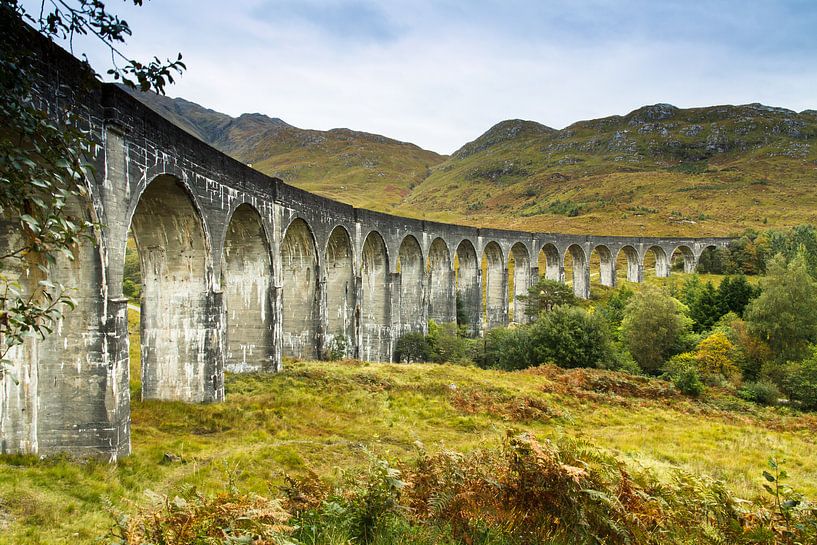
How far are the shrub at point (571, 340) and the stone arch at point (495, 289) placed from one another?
13.8 metres

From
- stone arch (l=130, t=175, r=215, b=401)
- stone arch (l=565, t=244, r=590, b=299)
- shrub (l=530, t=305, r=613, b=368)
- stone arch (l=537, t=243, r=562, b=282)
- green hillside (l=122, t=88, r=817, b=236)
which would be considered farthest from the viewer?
green hillside (l=122, t=88, r=817, b=236)

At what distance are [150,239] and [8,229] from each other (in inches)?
202

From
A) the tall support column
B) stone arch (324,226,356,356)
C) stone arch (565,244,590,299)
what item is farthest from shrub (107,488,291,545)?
stone arch (565,244,590,299)

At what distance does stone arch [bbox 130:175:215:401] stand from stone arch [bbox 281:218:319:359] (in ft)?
24.2

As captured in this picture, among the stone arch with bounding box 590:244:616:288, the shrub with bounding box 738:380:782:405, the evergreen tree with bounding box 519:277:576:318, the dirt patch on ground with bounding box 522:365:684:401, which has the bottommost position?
the shrub with bounding box 738:380:782:405

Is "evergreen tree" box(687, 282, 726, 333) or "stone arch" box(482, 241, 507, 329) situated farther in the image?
"stone arch" box(482, 241, 507, 329)

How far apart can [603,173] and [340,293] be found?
10799 cm

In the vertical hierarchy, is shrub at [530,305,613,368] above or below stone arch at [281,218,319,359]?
below

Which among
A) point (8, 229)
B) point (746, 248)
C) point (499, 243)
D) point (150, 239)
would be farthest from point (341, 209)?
point (746, 248)

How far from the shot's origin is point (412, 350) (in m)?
30.6

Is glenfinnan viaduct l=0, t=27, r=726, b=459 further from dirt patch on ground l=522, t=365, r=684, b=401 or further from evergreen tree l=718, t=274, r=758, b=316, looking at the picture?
evergreen tree l=718, t=274, r=758, b=316

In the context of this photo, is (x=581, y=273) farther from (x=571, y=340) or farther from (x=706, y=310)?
(x=571, y=340)

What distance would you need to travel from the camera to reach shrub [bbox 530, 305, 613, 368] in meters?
26.2

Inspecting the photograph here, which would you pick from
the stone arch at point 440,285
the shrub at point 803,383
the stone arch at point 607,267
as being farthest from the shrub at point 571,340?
the stone arch at point 607,267
